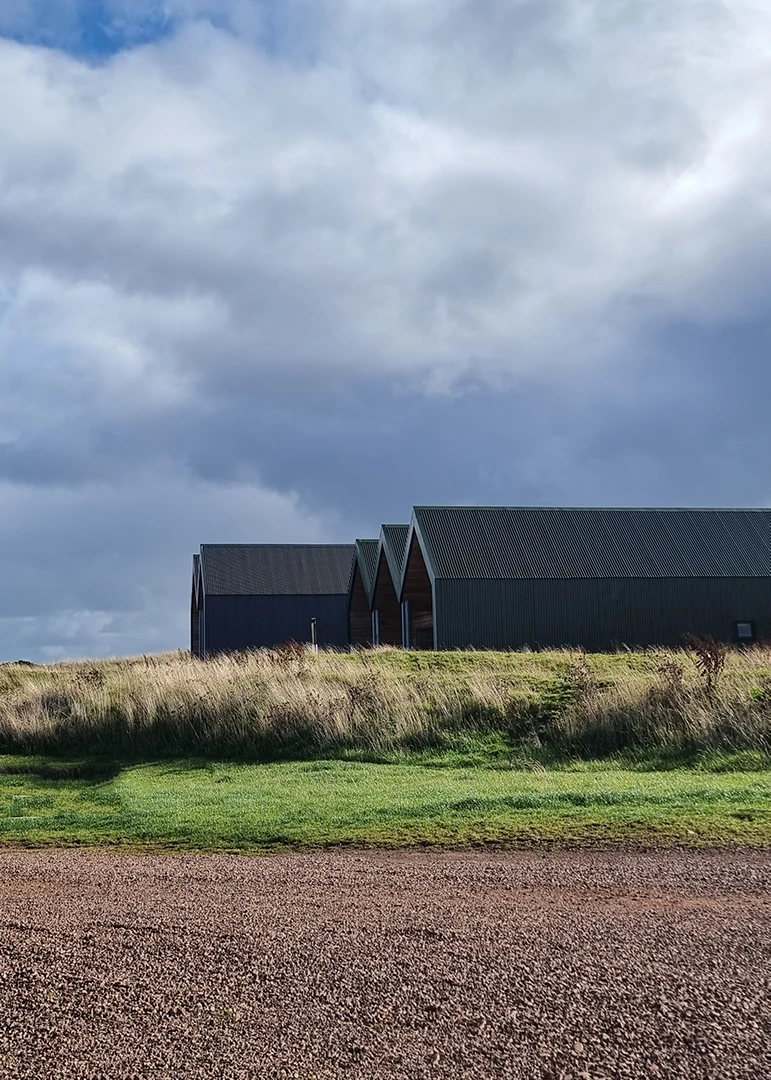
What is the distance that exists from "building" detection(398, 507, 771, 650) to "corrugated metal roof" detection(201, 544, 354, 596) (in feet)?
39.3

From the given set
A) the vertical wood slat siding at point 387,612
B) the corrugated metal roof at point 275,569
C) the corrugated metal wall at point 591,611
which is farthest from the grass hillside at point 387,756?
the corrugated metal roof at point 275,569

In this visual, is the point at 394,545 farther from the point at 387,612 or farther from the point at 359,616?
the point at 359,616

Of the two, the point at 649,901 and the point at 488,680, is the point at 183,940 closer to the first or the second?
the point at 649,901

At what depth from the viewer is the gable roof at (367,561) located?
44.3 meters

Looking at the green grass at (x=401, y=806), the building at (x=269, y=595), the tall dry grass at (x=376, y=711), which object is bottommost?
the green grass at (x=401, y=806)

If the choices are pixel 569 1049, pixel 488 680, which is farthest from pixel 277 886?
pixel 488 680

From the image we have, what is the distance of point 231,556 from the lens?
49.9 metres

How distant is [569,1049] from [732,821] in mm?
6249

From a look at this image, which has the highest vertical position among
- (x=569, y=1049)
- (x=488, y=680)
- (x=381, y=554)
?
(x=381, y=554)

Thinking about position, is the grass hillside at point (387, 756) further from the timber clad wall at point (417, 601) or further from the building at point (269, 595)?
the building at point (269, 595)

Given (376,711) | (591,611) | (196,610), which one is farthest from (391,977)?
(196,610)

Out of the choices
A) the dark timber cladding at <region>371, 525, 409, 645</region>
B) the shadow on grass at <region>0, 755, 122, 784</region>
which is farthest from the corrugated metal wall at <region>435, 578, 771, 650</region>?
the shadow on grass at <region>0, 755, 122, 784</region>

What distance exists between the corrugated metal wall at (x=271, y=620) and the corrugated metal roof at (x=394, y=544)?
8.06m

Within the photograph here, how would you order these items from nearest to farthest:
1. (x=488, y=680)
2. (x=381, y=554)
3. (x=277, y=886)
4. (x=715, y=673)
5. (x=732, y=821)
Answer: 1. (x=277, y=886)
2. (x=732, y=821)
3. (x=715, y=673)
4. (x=488, y=680)
5. (x=381, y=554)
